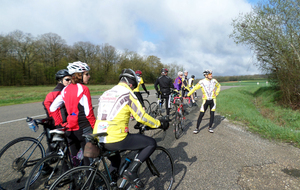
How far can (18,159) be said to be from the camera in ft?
8.98

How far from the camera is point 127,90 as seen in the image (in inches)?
85.5

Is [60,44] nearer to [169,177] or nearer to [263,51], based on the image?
[263,51]

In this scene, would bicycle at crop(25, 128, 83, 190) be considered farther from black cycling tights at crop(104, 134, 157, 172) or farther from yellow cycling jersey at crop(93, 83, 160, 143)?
black cycling tights at crop(104, 134, 157, 172)

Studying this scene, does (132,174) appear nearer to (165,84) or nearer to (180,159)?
(180,159)

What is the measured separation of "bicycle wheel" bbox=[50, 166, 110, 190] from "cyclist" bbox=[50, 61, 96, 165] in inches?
22.0

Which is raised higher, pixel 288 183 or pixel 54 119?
pixel 54 119

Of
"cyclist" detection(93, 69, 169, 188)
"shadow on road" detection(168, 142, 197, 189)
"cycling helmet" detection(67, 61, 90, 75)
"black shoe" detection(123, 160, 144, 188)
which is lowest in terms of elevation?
"shadow on road" detection(168, 142, 197, 189)

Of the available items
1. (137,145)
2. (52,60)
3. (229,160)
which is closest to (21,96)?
(137,145)

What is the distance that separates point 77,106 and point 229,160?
11.5 feet

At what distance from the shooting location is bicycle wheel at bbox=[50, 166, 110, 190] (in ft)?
6.10

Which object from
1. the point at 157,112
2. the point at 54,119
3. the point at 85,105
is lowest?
the point at 157,112

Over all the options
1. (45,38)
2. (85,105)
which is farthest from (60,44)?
(85,105)

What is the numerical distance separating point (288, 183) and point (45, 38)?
51450 millimetres

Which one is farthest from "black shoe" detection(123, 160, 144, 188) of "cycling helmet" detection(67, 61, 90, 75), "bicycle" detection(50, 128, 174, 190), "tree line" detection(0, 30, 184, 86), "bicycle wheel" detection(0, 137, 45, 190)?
"tree line" detection(0, 30, 184, 86)
